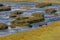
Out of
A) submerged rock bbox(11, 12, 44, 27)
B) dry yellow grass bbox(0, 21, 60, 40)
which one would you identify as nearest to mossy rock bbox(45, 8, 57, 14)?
submerged rock bbox(11, 12, 44, 27)

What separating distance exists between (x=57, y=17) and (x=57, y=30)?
409 mm

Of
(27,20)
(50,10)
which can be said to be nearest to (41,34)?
(27,20)

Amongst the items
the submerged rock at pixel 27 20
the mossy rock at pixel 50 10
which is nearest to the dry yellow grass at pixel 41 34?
the submerged rock at pixel 27 20

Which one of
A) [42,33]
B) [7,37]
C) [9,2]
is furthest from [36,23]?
[9,2]

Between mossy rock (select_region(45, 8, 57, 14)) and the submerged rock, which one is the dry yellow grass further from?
mossy rock (select_region(45, 8, 57, 14))

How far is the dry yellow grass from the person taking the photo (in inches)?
62.3

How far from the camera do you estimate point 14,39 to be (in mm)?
1541

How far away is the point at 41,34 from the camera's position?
65.5 inches

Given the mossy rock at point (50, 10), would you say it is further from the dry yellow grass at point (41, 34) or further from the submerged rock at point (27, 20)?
the dry yellow grass at point (41, 34)

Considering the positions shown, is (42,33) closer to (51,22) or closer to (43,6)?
(51,22)

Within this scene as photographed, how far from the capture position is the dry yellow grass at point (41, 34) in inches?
62.3

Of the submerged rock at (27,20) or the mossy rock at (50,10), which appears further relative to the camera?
the mossy rock at (50,10)

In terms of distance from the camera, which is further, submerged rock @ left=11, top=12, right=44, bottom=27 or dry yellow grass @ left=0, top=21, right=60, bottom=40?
submerged rock @ left=11, top=12, right=44, bottom=27

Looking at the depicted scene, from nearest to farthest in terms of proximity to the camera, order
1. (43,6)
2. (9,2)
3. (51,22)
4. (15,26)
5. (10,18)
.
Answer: (15,26) → (51,22) → (10,18) → (43,6) → (9,2)
